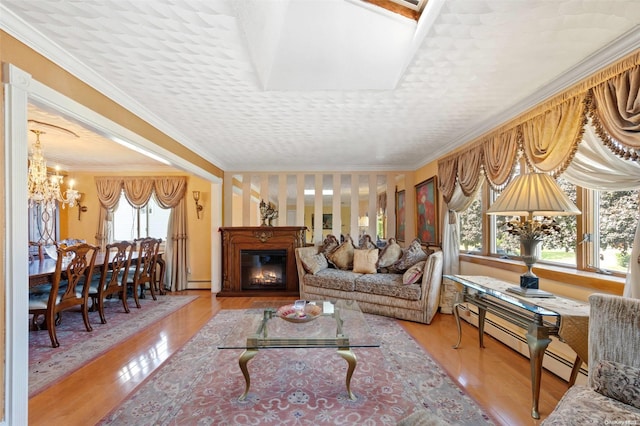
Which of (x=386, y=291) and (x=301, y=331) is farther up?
(x=301, y=331)

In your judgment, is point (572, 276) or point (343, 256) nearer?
point (572, 276)

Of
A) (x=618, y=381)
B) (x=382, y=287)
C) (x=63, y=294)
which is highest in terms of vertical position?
(x=618, y=381)

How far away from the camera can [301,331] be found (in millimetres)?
2281

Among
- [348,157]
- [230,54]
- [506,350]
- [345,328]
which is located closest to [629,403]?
[345,328]

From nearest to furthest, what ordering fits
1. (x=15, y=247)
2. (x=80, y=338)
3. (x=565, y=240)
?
1. (x=15, y=247)
2. (x=565, y=240)
3. (x=80, y=338)

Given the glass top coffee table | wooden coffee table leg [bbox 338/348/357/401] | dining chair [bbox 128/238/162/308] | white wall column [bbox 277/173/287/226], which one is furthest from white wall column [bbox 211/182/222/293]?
wooden coffee table leg [bbox 338/348/357/401]

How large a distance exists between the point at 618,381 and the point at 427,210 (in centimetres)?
365

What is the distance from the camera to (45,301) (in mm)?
3014

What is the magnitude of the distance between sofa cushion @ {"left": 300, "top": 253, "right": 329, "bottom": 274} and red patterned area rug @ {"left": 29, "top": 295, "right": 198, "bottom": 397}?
6.79 feet

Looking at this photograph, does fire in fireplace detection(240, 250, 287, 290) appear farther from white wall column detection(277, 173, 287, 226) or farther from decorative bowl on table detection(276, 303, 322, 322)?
decorative bowl on table detection(276, 303, 322, 322)

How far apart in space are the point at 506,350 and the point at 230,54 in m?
3.57

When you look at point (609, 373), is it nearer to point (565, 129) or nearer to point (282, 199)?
point (565, 129)

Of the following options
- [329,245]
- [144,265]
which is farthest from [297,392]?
[144,265]

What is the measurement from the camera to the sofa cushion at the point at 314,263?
455 centimetres
